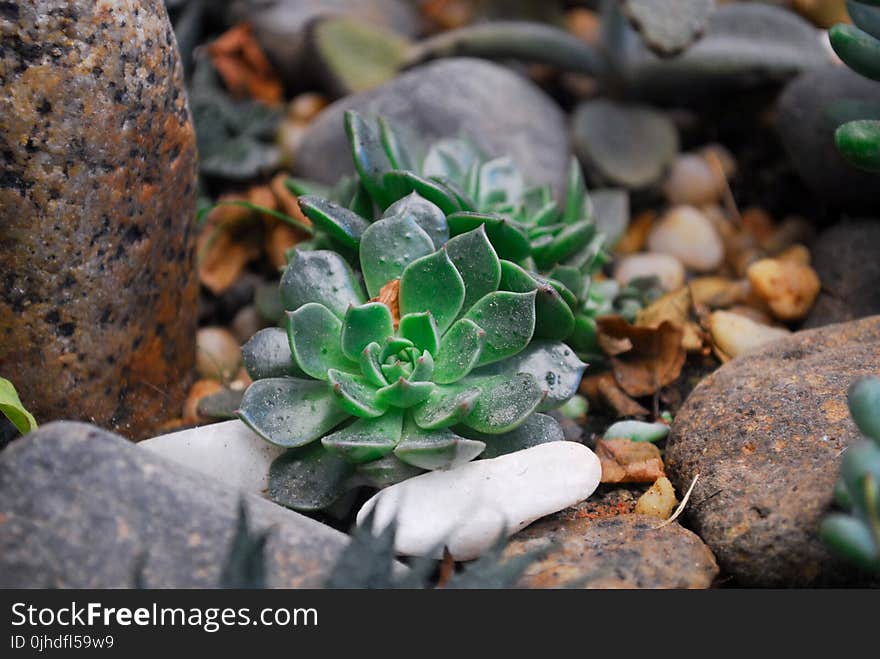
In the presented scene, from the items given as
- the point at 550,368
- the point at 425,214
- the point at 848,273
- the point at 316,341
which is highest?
the point at 425,214

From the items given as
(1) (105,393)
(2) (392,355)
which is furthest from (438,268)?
(1) (105,393)

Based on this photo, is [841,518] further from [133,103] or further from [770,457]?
[133,103]

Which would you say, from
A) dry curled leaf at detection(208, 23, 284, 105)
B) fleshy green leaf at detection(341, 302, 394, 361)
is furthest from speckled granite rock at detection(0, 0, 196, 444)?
dry curled leaf at detection(208, 23, 284, 105)

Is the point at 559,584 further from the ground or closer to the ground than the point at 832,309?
further from the ground

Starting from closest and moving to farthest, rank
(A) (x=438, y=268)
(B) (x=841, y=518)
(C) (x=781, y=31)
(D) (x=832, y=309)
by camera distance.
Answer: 1. (B) (x=841, y=518)
2. (A) (x=438, y=268)
3. (D) (x=832, y=309)
4. (C) (x=781, y=31)

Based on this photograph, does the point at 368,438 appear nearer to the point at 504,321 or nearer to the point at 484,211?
the point at 504,321

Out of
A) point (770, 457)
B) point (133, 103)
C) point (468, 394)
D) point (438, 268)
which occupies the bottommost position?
point (770, 457)

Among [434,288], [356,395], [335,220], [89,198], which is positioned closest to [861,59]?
[434,288]
